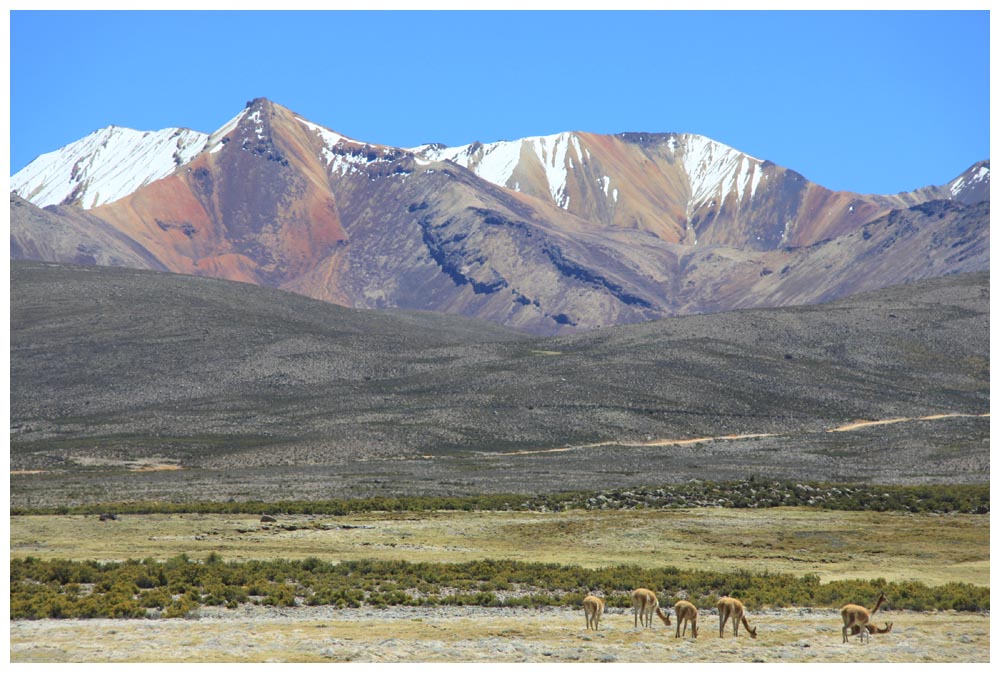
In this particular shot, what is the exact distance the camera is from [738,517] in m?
60.7

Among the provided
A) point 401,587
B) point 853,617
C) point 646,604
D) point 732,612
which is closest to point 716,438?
point 401,587

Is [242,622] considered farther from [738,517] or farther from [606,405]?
[606,405]

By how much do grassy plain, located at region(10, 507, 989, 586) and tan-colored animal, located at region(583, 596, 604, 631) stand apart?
1465 cm

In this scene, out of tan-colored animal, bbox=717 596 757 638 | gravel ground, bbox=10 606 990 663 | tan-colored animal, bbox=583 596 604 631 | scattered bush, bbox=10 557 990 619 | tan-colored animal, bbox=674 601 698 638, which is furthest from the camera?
scattered bush, bbox=10 557 990 619

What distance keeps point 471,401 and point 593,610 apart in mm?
108140

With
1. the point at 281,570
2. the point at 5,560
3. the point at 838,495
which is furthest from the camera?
the point at 838,495

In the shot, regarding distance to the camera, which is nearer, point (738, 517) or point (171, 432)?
point (738, 517)

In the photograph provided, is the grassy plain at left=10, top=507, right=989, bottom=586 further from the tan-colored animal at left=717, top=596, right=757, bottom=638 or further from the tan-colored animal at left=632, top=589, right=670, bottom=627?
the tan-colored animal at left=717, top=596, right=757, bottom=638

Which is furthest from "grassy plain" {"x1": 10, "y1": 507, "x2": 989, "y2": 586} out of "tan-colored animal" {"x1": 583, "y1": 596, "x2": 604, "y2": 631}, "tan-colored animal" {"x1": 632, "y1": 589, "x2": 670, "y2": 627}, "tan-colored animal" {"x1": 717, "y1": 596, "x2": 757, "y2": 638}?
"tan-colored animal" {"x1": 583, "y1": 596, "x2": 604, "y2": 631}

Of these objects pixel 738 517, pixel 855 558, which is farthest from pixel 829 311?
pixel 855 558

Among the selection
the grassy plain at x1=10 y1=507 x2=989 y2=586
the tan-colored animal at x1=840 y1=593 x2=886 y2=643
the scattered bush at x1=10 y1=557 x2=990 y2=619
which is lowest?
the grassy plain at x1=10 y1=507 x2=989 y2=586

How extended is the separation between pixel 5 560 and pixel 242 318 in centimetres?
16964

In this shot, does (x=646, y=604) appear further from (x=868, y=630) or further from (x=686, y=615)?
(x=868, y=630)

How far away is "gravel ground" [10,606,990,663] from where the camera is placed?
2484 centimetres
